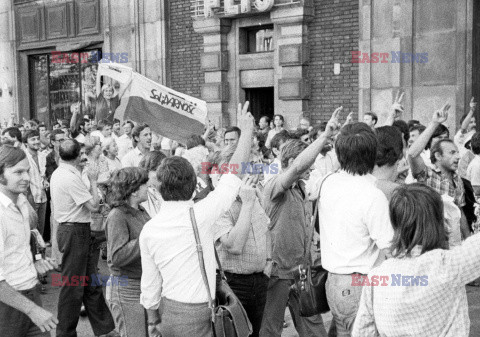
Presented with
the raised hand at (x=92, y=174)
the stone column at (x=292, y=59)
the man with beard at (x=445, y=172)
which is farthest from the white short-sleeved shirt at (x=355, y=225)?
the stone column at (x=292, y=59)

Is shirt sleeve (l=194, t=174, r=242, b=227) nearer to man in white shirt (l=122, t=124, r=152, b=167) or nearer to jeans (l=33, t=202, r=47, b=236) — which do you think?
man in white shirt (l=122, t=124, r=152, b=167)

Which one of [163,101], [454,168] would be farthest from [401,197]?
[163,101]

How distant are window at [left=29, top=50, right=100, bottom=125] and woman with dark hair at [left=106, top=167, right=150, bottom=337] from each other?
51.4 feet

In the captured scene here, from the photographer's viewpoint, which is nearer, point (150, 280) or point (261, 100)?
point (150, 280)

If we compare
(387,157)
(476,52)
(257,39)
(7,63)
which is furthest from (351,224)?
(7,63)

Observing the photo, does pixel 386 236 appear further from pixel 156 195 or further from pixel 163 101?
pixel 163 101

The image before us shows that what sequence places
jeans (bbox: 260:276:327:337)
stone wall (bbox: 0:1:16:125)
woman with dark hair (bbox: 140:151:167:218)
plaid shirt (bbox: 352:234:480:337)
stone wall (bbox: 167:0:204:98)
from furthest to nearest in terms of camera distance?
stone wall (bbox: 0:1:16:125) → stone wall (bbox: 167:0:204:98) → woman with dark hair (bbox: 140:151:167:218) → jeans (bbox: 260:276:327:337) → plaid shirt (bbox: 352:234:480:337)

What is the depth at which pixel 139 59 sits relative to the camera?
703 inches

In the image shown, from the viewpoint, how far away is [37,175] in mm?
Result: 9156

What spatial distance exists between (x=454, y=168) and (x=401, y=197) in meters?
4.06

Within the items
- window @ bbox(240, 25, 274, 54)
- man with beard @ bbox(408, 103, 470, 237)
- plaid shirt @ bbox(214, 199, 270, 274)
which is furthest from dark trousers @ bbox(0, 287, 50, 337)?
window @ bbox(240, 25, 274, 54)

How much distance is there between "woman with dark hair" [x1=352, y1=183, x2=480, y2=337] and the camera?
2.60m

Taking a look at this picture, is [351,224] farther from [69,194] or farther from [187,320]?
[69,194]

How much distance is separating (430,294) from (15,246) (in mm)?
2505
